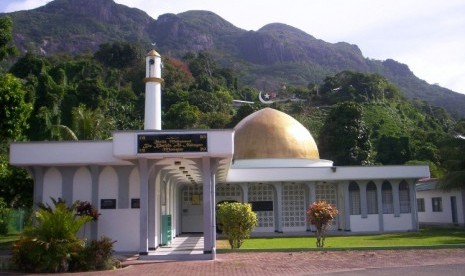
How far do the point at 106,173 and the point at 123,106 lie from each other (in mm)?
39493

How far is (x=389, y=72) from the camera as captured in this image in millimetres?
158375

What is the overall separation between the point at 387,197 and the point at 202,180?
47.4 ft

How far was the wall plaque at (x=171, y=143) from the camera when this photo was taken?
54.7 ft

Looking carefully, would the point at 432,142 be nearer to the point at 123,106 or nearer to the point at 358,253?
the point at 123,106

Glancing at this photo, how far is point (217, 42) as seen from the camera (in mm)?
166625

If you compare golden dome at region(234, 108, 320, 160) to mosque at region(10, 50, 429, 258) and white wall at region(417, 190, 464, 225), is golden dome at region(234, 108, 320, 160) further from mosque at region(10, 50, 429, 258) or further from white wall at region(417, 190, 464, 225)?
white wall at region(417, 190, 464, 225)

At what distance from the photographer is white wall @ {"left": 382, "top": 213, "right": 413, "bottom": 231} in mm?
29875

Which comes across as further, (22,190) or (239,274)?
(22,190)

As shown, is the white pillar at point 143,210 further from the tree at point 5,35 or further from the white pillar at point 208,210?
the tree at point 5,35

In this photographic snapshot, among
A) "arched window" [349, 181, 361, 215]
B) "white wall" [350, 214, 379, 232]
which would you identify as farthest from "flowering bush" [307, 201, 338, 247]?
"arched window" [349, 181, 361, 215]

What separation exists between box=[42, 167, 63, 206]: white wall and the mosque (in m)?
0.04

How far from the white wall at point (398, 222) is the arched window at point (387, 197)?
0.47 meters

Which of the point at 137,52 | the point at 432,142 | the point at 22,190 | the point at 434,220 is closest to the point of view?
the point at 22,190

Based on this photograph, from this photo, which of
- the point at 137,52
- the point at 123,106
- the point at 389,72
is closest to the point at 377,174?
the point at 123,106
